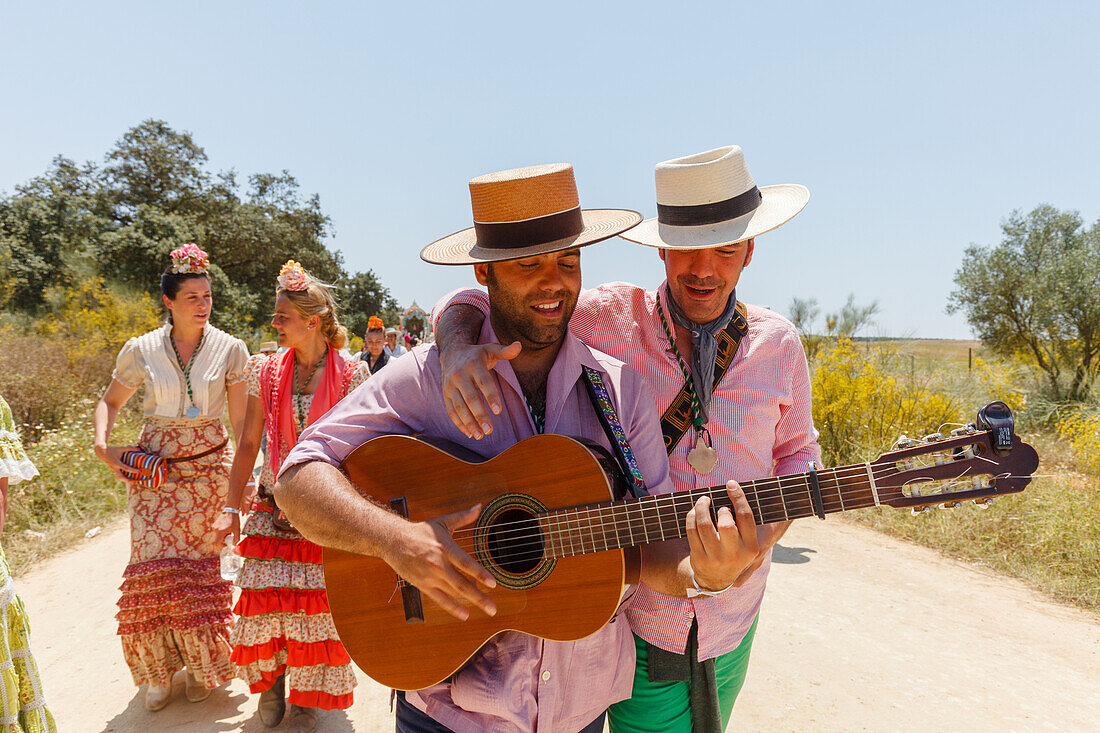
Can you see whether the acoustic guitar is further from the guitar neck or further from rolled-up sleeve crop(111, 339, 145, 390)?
rolled-up sleeve crop(111, 339, 145, 390)

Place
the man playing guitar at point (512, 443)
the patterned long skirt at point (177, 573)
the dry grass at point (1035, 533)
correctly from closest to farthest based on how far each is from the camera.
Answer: the man playing guitar at point (512, 443) < the patterned long skirt at point (177, 573) < the dry grass at point (1035, 533)

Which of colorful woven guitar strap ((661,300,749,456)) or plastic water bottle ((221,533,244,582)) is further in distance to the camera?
plastic water bottle ((221,533,244,582))

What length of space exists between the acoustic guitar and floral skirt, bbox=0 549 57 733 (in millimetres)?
1512

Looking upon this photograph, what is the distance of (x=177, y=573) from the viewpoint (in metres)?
4.12

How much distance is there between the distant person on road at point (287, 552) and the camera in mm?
3652

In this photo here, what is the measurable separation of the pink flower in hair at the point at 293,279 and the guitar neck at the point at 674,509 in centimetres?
274

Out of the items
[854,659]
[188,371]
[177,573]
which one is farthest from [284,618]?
[854,659]

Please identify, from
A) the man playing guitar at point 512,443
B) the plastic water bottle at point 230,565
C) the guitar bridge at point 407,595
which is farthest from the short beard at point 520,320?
the plastic water bottle at point 230,565

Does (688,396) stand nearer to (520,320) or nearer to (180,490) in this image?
(520,320)

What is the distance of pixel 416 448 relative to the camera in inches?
80.0

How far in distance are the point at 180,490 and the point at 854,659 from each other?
4979 mm

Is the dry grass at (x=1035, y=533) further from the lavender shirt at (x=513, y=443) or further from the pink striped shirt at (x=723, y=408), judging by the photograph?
the lavender shirt at (x=513, y=443)

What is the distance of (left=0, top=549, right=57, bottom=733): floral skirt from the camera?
2.46m

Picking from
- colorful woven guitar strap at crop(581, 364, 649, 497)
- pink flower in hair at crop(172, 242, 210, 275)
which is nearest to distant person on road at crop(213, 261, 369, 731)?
pink flower in hair at crop(172, 242, 210, 275)
